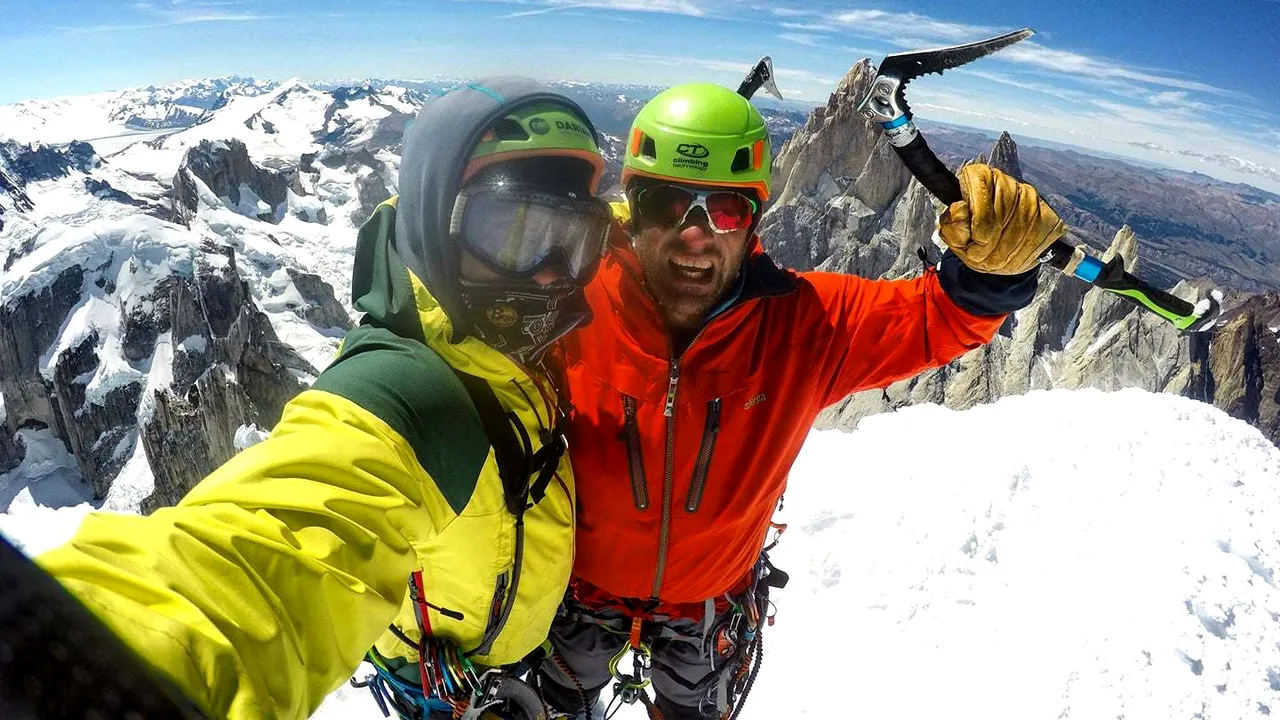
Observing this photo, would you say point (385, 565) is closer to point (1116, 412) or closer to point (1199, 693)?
point (1199, 693)

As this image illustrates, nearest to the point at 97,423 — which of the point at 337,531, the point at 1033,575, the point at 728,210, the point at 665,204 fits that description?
the point at 665,204

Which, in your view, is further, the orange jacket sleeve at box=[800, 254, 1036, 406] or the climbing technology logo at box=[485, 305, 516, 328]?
the orange jacket sleeve at box=[800, 254, 1036, 406]

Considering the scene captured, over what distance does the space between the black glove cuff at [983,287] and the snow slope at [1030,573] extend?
13.4 ft

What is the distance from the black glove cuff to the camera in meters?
3.78

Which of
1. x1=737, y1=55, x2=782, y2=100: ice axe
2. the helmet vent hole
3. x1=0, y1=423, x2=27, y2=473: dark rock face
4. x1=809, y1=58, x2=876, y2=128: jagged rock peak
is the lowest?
x1=0, y1=423, x2=27, y2=473: dark rock face

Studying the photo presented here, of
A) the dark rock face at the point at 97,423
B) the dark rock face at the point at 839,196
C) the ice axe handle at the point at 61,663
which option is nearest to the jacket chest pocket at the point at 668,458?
the ice axe handle at the point at 61,663

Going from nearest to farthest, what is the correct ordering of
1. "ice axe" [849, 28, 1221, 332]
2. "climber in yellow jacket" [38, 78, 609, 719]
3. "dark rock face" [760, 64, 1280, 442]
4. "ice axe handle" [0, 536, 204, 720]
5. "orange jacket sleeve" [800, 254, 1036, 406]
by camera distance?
"ice axe handle" [0, 536, 204, 720] → "climber in yellow jacket" [38, 78, 609, 719] → "ice axe" [849, 28, 1221, 332] → "orange jacket sleeve" [800, 254, 1036, 406] → "dark rock face" [760, 64, 1280, 442]

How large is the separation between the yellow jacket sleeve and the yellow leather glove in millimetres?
3179

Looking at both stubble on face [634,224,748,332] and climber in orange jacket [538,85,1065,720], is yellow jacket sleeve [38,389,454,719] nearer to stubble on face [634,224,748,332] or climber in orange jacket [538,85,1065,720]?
climber in orange jacket [538,85,1065,720]

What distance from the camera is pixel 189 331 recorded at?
88.8m

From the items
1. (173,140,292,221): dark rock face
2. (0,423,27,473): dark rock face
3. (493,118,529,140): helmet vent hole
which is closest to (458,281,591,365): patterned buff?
(493,118,529,140): helmet vent hole

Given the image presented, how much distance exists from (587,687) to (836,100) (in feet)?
349

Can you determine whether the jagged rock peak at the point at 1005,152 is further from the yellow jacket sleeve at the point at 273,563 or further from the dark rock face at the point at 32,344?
the dark rock face at the point at 32,344

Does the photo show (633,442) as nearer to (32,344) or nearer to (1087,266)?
(1087,266)
